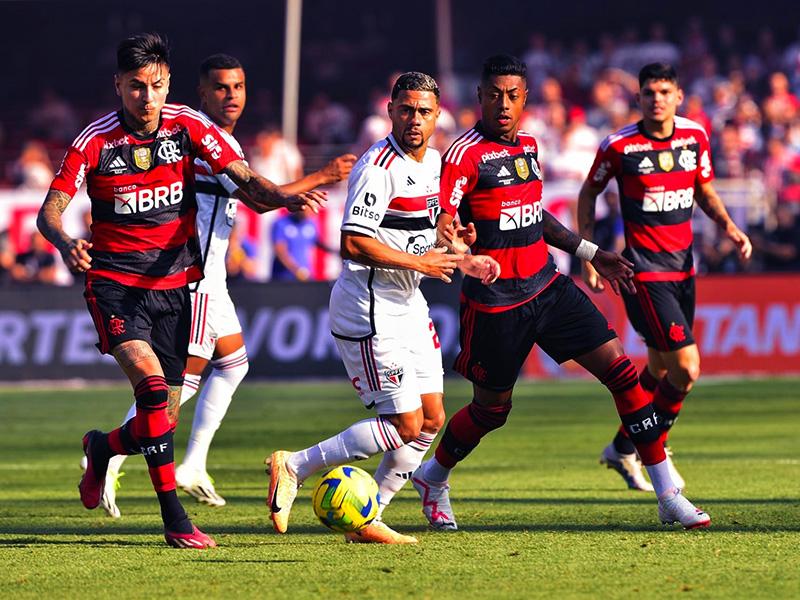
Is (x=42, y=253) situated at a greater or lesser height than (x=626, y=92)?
lesser

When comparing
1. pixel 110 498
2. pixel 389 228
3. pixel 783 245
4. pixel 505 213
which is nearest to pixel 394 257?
pixel 389 228

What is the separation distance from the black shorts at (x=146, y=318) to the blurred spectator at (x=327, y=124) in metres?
18.6

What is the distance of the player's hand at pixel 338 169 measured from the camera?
22.2 feet

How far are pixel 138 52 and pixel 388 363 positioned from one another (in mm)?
2091

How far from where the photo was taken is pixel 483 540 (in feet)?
21.8

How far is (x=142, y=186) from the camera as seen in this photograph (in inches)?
271

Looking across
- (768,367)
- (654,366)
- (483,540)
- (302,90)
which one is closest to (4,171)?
(302,90)

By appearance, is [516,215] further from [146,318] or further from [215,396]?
[215,396]

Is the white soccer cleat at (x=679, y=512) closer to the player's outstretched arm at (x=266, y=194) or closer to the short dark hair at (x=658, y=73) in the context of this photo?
the player's outstretched arm at (x=266, y=194)

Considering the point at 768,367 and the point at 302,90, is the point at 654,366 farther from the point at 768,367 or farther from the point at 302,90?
the point at 302,90

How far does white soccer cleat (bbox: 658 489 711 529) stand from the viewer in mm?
6711

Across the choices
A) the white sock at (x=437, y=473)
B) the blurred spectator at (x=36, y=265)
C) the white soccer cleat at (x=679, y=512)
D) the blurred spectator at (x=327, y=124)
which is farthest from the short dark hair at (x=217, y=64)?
the blurred spectator at (x=327, y=124)

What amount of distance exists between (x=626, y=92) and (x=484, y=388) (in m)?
16.4

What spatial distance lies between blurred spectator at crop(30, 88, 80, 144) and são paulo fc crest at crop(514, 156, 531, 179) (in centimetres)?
2146
